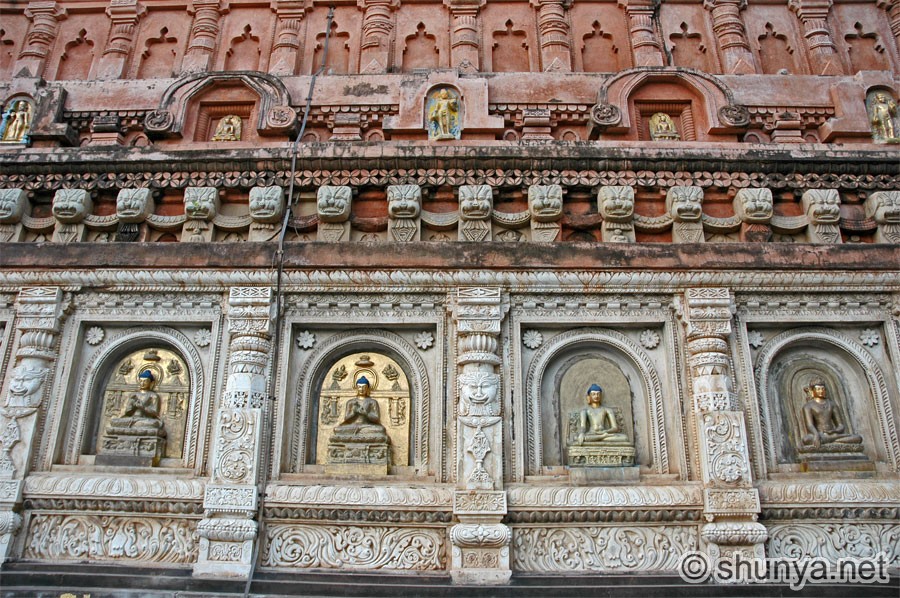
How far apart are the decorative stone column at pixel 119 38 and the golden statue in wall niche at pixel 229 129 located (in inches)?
74.2

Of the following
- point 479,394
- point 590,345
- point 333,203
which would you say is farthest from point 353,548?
point 333,203

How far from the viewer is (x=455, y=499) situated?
6.59 meters

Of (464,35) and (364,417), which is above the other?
(464,35)

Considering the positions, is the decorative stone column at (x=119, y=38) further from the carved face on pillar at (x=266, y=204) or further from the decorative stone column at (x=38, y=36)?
the carved face on pillar at (x=266, y=204)

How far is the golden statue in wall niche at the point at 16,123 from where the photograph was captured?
8.95 metres

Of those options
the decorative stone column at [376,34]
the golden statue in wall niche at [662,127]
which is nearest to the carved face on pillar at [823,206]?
the golden statue in wall niche at [662,127]

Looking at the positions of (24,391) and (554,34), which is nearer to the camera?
(24,391)

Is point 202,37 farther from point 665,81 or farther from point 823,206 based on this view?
point 823,206

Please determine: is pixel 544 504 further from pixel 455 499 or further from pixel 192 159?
pixel 192 159

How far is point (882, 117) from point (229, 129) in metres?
8.95

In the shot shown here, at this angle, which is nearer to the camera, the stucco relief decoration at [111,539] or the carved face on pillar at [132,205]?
the stucco relief decoration at [111,539]

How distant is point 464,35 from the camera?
963cm

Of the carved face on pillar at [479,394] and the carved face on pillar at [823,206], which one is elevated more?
the carved face on pillar at [823,206]

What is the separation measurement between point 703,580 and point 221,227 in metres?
6.64
